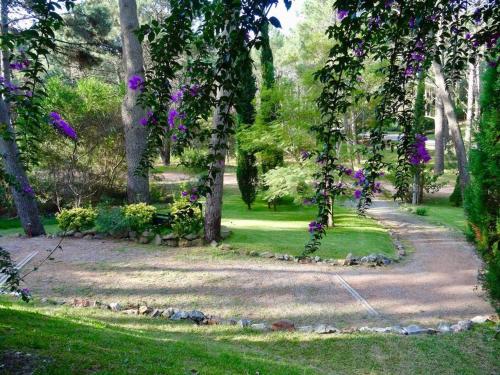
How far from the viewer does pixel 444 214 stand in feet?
43.0

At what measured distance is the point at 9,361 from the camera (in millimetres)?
2637

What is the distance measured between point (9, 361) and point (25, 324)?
104 cm

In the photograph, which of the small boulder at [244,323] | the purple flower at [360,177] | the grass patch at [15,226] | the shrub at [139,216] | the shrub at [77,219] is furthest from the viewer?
the grass patch at [15,226]

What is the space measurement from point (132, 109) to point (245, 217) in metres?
4.69

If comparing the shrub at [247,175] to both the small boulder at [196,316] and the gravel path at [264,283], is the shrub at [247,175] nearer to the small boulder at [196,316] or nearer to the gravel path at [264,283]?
the gravel path at [264,283]

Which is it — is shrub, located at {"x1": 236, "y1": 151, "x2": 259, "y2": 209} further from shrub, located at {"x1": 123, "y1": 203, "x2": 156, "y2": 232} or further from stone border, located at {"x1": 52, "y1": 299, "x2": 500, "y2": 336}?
stone border, located at {"x1": 52, "y1": 299, "x2": 500, "y2": 336}

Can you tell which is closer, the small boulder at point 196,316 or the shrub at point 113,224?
the small boulder at point 196,316

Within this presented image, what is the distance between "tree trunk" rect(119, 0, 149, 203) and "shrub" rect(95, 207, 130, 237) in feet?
5.07

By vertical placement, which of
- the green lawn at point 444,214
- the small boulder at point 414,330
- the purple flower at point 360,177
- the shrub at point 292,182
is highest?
the purple flower at point 360,177

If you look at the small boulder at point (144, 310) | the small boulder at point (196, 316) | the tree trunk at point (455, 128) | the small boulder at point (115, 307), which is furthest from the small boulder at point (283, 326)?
the tree trunk at point (455, 128)

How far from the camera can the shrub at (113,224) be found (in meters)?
9.34

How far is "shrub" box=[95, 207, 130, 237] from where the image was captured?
9344 millimetres

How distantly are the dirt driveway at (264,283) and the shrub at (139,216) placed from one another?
2.01ft

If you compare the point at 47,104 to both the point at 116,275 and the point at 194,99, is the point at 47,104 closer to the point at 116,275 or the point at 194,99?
the point at 116,275
